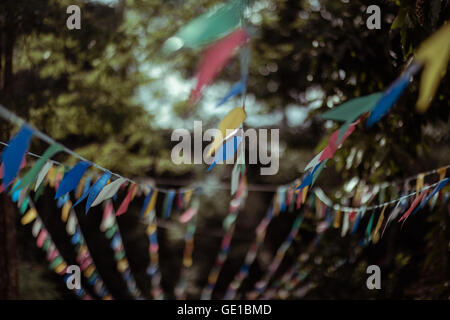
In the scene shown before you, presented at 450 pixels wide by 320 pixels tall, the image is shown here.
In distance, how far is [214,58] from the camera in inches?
30.8

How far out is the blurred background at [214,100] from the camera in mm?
2811

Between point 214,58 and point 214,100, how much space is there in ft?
19.3

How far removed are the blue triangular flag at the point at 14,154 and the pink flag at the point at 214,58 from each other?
1.51 feet

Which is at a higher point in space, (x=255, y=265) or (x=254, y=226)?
(x=254, y=226)

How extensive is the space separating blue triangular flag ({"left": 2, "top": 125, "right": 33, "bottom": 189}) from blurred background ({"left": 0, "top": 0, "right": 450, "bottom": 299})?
1.74 feet

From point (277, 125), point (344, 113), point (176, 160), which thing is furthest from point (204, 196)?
point (344, 113)

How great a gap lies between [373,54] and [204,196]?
540 centimetres

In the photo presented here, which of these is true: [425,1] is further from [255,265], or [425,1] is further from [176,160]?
[255,265]

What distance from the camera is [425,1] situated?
160 centimetres

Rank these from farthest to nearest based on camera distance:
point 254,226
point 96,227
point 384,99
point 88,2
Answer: point 254,226, point 96,227, point 88,2, point 384,99

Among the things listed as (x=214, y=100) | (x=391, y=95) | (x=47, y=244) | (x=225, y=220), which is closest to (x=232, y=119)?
(x=391, y=95)

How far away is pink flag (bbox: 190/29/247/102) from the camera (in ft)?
2.51

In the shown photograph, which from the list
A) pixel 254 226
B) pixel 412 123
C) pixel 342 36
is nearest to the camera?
pixel 412 123

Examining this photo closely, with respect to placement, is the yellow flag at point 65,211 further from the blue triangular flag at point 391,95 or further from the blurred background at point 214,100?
the blue triangular flag at point 391,95
